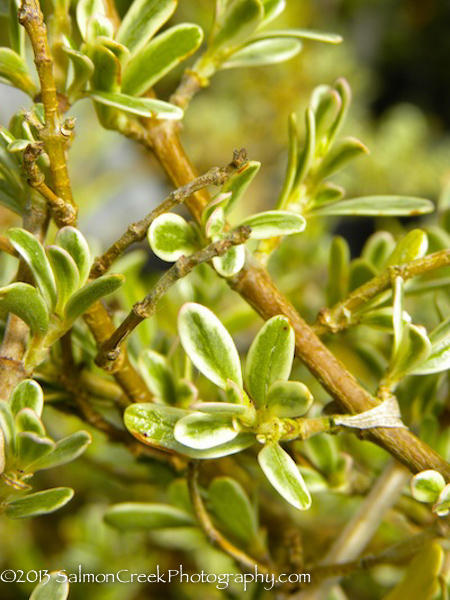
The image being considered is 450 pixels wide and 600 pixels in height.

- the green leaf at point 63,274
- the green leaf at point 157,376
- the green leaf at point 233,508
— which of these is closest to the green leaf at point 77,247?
the green leaf at point 63,274

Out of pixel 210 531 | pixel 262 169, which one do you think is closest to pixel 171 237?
pixel 210 531

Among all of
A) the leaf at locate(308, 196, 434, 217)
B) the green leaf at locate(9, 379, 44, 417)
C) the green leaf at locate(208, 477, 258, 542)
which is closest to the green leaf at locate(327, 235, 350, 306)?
the leaf at locate(308, 196, 434, 217)

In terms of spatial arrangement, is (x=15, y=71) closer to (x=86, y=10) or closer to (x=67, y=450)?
(x=86, y=10)

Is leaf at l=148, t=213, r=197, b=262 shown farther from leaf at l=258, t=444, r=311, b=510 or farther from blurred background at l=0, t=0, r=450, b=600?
blurred background at l=0, t=0, r=450, b=600

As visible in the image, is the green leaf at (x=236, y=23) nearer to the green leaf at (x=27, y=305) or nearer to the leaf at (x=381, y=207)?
the leaf at (x=381, y=207)

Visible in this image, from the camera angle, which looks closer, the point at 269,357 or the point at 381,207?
the point at 269,357

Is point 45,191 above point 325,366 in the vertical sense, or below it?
above
